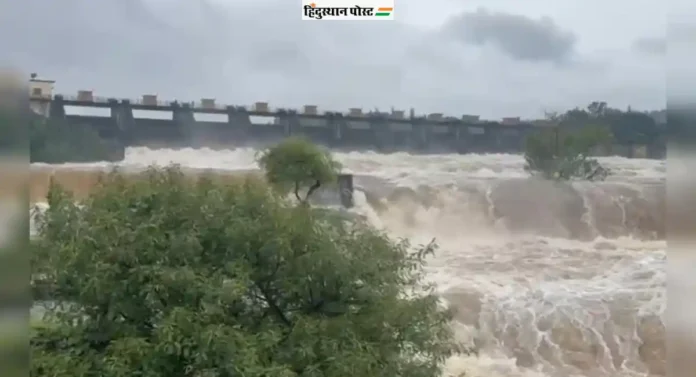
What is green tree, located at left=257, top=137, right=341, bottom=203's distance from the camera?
1.70 m

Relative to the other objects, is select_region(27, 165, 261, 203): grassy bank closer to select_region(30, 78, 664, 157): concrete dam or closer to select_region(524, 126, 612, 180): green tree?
select_region(30, 78, 664, 157): concrete dam

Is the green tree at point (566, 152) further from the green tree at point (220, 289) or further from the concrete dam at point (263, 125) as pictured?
the green tree at point (220, 289)

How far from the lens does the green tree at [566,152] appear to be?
1.72 metres

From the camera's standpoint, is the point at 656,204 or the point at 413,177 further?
the point at 413,177

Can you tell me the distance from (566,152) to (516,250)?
0.84 ft

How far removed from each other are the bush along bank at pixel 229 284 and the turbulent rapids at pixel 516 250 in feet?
0.21

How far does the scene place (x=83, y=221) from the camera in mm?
1654

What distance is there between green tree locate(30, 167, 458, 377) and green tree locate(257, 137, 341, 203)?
0.04m

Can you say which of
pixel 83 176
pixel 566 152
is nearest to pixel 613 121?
pixel 566 152

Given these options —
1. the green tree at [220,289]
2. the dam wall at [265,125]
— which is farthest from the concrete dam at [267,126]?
the green tree at [220,289]

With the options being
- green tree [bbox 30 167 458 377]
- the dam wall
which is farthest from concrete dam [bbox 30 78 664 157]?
green tree [bbox 30 167 458 377]

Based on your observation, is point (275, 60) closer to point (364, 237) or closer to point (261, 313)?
point (364, 237)

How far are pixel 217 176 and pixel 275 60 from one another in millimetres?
291

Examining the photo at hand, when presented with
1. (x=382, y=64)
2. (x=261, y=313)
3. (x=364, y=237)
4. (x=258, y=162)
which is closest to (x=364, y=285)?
(x=364, y=237)
